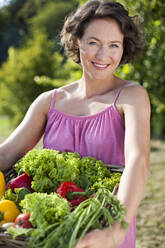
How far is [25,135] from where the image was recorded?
2555 mm

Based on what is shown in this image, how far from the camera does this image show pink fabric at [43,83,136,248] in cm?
232

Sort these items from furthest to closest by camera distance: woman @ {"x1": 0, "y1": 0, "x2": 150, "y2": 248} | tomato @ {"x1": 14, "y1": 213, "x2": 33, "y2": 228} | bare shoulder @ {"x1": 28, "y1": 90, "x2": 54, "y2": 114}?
bare shoulder @ {"x1": 28, "y1": 90, "x2": 54, "y2": 114}
woman @ {"x1": 0, "y1": 0, "x2": 150, "y2": 248}
tomato @ {"x1": 14, "y1": 213, "x2": 33, "y2": 228}

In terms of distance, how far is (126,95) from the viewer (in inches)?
91.4

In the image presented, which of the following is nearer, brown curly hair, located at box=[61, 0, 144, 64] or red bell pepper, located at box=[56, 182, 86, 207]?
red bell pepper, located at box=[56, 182, 86, 207]

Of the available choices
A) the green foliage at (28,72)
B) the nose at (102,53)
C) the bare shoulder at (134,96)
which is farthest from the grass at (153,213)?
the green foliage at (28,72)

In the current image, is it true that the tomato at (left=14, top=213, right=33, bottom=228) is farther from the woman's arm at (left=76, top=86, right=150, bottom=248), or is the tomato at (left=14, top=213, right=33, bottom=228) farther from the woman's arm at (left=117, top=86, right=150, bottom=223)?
the woman's arm at (left=117, top=86, right=150, bottom=223)

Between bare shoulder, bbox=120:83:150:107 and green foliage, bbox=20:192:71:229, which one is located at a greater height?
bare shoulder, bbox=120:83:150:107

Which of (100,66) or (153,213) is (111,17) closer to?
(100,66)

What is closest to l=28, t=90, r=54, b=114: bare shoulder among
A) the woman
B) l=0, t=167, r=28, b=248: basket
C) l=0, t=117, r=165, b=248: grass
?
the woman

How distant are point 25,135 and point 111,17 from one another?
1005 mm

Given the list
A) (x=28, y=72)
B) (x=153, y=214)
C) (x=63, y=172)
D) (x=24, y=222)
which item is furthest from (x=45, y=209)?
(x=28, y=72)

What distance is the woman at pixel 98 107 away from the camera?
2.18 m

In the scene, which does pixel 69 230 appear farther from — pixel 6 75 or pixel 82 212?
pixel 6 75

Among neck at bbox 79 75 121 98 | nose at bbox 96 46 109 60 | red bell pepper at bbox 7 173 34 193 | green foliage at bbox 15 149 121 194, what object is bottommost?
red bell pepper at bbox 7 173 34 193
